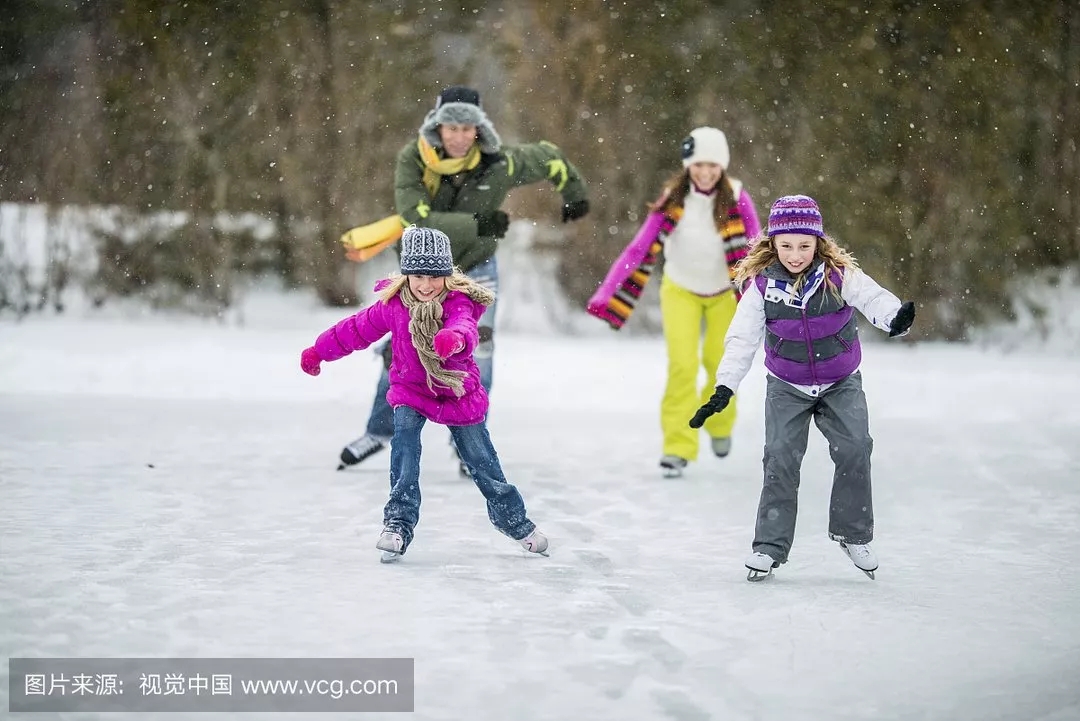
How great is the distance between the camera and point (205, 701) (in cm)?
343

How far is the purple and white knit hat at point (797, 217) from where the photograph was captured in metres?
4.63

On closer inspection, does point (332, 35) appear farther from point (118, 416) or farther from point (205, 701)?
point (205, 701)

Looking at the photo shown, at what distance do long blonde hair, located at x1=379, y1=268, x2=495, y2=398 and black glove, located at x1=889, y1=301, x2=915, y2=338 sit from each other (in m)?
1.37

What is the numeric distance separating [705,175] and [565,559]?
2535 mm

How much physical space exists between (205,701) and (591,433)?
5083 millimetres

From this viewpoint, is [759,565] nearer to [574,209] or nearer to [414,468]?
[414,468]

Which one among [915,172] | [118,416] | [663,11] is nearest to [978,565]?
[118,416]

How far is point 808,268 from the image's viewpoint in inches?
184

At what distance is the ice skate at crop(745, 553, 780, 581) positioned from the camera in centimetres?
471

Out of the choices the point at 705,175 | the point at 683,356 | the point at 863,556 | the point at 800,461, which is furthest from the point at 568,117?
the point at 863,556

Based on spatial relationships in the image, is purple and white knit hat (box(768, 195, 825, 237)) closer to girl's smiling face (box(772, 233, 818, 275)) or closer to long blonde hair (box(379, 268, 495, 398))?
girl's smiling face (box(772, 233, 818, 275))

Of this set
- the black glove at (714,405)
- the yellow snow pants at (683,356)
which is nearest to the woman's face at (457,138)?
the yellow snow pants at (683,356)

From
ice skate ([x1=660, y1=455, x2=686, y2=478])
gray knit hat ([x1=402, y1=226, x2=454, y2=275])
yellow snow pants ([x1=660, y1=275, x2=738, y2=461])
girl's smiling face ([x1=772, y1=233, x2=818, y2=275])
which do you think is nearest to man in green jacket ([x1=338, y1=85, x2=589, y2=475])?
yellow snow pants ([x1=660, y1=275, x2=738, y2=461])

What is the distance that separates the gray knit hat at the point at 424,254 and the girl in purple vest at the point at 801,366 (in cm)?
100
